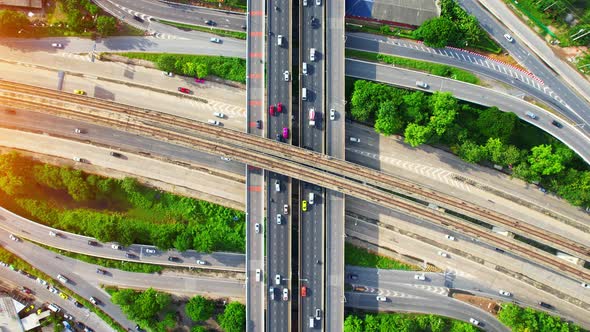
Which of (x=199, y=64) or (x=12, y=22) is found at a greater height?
(x=12, y=22)

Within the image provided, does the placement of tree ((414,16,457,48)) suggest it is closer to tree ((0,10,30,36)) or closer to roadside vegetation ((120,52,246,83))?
roadside vegetation ((120,52,246,83))

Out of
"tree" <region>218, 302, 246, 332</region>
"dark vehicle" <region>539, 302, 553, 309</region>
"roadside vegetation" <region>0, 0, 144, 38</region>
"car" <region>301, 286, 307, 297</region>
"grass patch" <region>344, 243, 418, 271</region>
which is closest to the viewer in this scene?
"tree" <region>218, 302, 246, 332</region>

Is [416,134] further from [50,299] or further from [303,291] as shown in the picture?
[50,299]

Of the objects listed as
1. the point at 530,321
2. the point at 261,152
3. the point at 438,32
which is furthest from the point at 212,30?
the point at 530,321

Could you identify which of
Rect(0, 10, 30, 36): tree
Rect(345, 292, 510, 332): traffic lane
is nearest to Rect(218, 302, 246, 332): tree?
Rect(345, 292, 510, 332): traffic lane

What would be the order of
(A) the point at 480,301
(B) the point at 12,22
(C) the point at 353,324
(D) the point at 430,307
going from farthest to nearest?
1. (D) the point at 430,307
2. (A) the point at 480,301
3. (B) the point at 12,22
4. (C) the point at 353,324

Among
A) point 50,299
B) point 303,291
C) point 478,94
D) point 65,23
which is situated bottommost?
point 50,299

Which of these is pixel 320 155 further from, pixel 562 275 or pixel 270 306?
pixel 562 275
